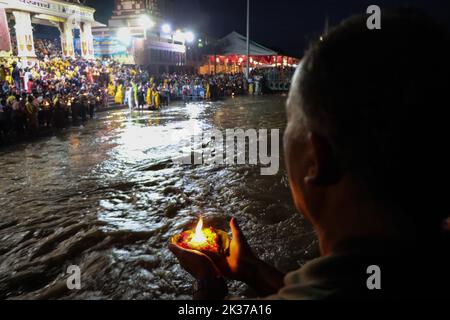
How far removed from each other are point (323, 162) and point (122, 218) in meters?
4.86

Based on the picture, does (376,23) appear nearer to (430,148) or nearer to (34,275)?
(430,148)

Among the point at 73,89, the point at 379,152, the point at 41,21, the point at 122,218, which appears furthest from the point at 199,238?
the point at 41,21

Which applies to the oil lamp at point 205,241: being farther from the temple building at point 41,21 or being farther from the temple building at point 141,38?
the temple building at point 141,38

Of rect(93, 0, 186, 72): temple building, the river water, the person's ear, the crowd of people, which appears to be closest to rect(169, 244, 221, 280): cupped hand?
the person's ear

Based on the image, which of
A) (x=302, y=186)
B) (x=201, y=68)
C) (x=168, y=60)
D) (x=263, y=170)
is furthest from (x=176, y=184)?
(x=201, y=68)

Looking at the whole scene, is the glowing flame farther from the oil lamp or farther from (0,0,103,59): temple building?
(0,0,103,59): temple building

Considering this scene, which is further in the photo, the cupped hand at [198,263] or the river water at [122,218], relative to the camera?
the river water at [122,218]

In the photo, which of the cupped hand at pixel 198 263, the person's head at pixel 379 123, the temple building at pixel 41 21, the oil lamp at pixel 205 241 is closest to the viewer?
the person's head at pixel 379 123

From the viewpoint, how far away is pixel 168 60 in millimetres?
40594

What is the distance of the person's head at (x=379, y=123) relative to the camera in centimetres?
74

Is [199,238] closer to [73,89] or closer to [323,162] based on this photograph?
[323,162]

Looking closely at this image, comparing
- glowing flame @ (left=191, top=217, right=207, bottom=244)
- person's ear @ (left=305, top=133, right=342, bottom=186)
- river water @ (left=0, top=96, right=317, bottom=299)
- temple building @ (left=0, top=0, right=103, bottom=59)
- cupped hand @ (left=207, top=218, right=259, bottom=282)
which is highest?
temple building @ (left=0, top=0, right=103, bottom=59)

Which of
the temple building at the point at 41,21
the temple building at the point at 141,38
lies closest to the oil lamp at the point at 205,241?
the temple building at the point at 41,21

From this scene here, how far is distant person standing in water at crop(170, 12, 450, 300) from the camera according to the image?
2.43ft
